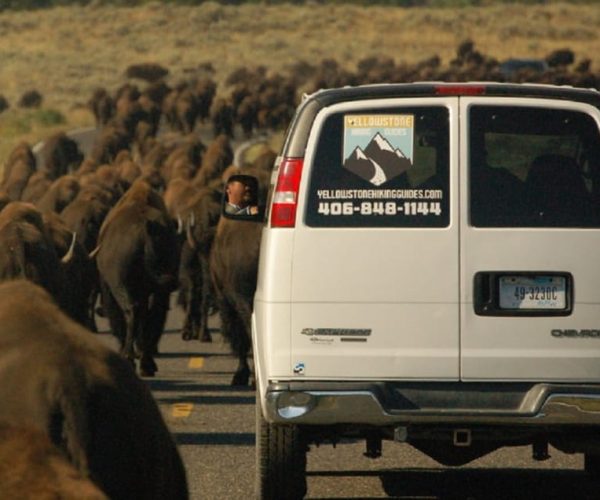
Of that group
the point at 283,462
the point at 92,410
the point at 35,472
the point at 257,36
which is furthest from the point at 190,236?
the point at 257,36

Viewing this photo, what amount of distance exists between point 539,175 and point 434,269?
0.61m

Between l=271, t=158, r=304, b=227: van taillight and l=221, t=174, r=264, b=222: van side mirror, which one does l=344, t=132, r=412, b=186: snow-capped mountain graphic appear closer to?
l=271, t=158, r=304, b=227: van taillight

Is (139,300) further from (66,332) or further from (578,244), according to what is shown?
(66,332)

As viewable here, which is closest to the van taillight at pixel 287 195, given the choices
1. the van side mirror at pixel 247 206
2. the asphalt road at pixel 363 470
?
the van side mirror at pixel 247 206

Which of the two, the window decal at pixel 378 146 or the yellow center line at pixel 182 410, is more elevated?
the window decal at pixel 378 146

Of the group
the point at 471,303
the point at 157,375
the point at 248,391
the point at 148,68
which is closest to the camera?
the point at 471,303

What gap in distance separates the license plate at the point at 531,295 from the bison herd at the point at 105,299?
2.03 meters

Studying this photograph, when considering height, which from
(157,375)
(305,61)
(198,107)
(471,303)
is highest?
(471,303)

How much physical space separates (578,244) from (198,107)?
228 ft

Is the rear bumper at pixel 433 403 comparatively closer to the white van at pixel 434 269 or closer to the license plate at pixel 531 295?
the white van at pixel 434 269

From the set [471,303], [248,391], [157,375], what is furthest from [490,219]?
[157,375]

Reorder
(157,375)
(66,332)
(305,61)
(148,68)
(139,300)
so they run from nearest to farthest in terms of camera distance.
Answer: (66,332), (157,375), (139,300), (148,68), (305,61)

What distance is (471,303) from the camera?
825 cm

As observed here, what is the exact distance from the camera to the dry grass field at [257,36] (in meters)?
110
